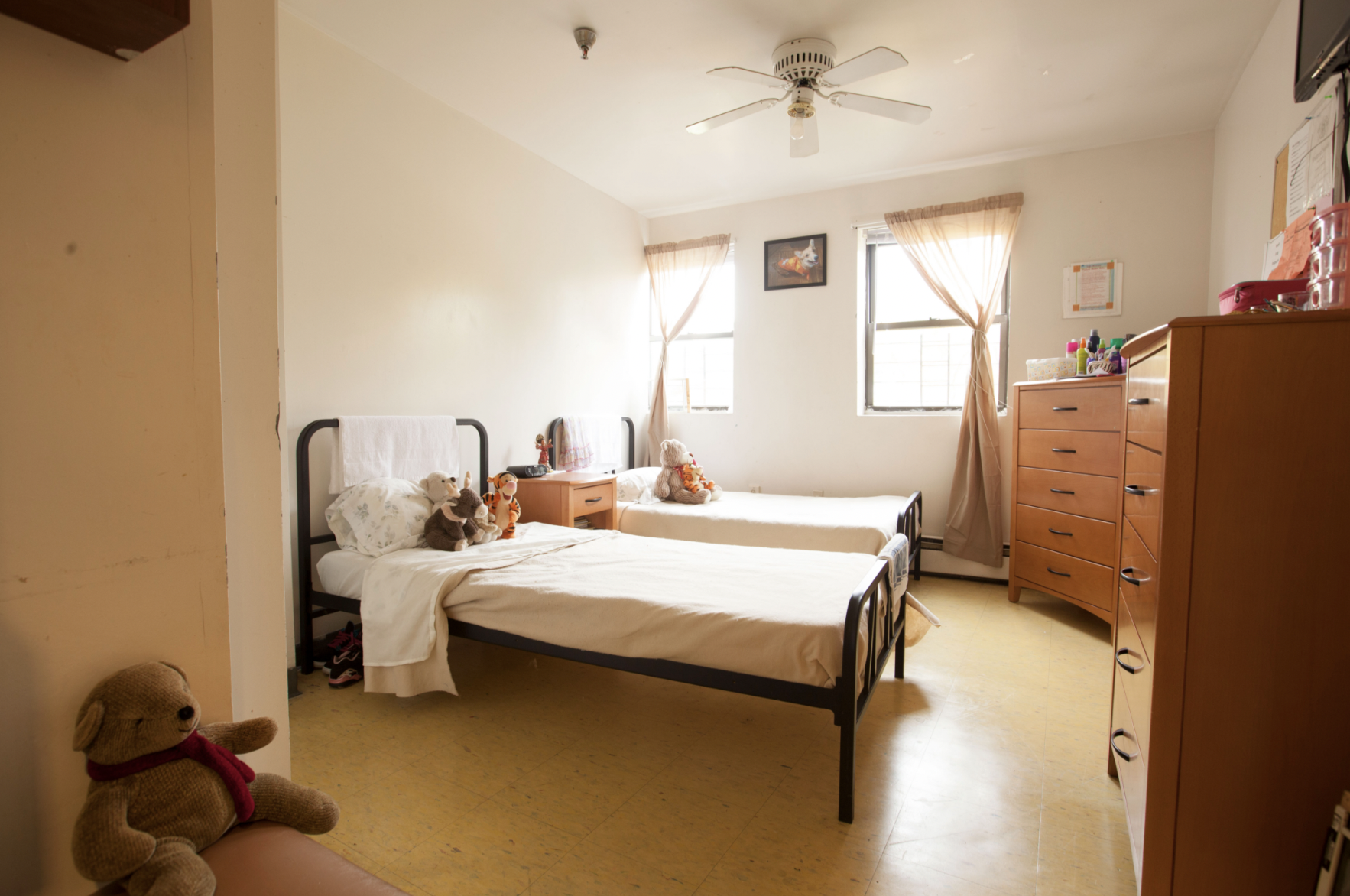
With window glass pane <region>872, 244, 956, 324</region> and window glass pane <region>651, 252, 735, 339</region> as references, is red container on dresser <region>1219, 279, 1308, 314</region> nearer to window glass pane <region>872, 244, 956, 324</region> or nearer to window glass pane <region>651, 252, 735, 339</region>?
window glass pane <region>872, 244, 956, 324</region>

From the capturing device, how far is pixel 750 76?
271 cm

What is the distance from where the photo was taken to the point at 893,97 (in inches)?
130

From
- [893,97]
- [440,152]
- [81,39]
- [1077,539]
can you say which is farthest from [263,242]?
[1077,539]

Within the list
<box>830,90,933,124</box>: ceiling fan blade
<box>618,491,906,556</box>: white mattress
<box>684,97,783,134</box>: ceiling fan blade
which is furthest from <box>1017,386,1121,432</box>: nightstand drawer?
<box>684,97,783,134</box>: ceiling fan blade

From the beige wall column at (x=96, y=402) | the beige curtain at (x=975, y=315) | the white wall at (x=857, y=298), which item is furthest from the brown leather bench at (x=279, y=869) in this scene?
the white wall at (x=857, y=298)

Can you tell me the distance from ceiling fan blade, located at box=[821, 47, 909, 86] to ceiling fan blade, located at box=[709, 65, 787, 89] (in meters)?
0.23

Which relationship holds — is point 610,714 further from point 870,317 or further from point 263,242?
point 870,317

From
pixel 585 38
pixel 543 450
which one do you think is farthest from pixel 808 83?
pixel 543 450

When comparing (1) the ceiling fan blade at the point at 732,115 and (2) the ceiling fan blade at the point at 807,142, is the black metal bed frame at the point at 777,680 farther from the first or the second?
(1) the ceiling fan blade at the point at 732,115

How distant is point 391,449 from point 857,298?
3.41m

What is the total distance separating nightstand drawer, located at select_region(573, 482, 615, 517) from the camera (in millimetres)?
3604

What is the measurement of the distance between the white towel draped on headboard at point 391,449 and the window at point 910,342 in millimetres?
3107

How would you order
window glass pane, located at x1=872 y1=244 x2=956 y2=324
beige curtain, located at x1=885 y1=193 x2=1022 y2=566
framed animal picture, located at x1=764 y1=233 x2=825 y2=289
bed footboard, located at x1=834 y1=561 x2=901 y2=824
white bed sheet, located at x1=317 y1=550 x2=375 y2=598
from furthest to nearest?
1. framed animal picture, located at x1=764 y1=233 x2=825 y2=289
2. window glass pane, located at x1=872 y1=244 x2=956 y2=324
3. beige curtain, located at x1=885 y1=193 x2=1022 y2=566
4. white bed sheet, located at x1=317 y1=550 x2=375 y2=598
5. bed footboard, located at x1=834 y1=561 x2=901 y2=824

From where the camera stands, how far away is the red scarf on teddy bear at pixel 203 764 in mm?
793
